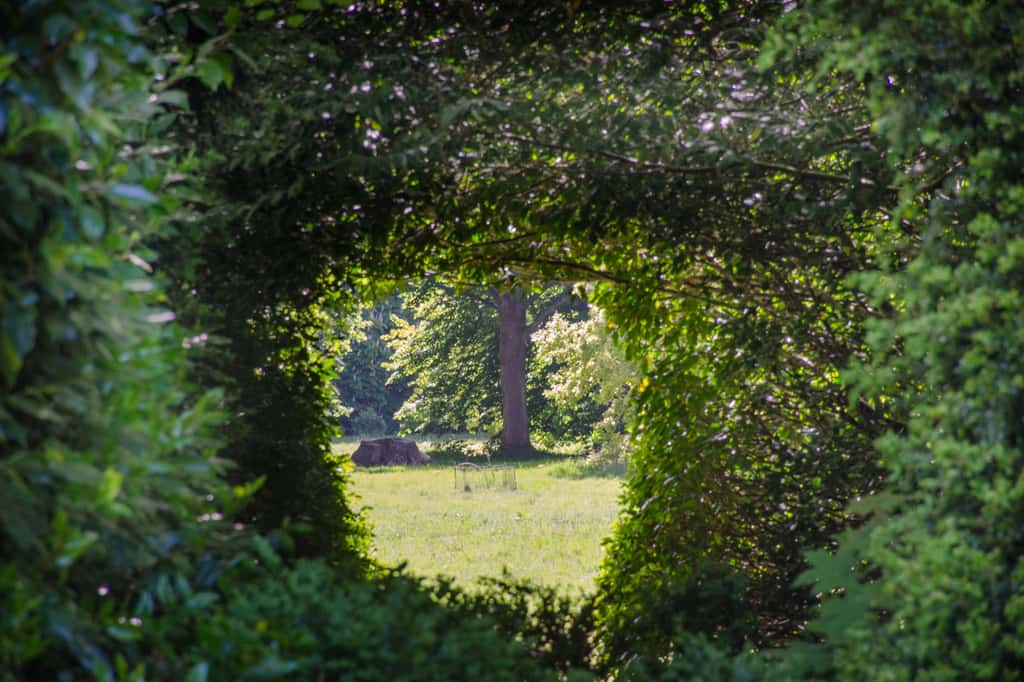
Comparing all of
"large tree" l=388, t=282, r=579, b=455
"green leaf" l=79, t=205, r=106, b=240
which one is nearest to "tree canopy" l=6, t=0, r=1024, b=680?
"green leaf" l=79, t=205, r=106, b=240

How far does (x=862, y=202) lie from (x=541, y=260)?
1.69 metres

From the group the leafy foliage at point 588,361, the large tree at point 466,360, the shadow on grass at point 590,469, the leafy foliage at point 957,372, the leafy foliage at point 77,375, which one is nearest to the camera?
the leafy foliage at point 77,375

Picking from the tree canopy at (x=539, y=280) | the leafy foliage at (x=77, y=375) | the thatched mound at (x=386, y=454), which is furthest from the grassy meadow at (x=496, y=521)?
the leafy foliage at (x=77, y=375)

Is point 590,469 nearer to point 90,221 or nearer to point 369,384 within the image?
point 369,384

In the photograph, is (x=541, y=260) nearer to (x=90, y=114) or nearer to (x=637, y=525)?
(x=637, y=525)

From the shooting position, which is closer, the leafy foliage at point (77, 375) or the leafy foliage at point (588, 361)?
the leafy foliage at point (77, 375)

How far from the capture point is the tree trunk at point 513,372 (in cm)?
2036

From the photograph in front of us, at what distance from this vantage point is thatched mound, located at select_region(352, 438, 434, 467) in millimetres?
20109

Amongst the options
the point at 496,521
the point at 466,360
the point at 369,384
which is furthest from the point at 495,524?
the point at 369,384

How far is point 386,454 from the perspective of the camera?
20203 millimetres

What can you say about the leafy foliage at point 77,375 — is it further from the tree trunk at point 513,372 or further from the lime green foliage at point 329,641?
the tree trunk at point 513,372

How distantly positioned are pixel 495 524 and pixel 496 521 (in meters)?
0.23

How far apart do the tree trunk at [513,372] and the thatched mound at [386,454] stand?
2094 millimetres

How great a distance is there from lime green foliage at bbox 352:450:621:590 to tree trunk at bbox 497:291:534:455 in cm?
258
